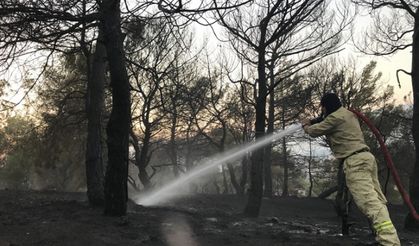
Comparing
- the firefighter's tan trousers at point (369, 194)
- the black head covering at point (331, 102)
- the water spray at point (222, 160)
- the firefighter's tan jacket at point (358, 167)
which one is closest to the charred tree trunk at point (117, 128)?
the water spray at point (222, 160)

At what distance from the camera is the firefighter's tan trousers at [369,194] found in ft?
16.4

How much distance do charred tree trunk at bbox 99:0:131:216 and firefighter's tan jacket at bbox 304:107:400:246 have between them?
132 inches

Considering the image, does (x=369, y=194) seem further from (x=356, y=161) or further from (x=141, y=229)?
(x=141, y=229)

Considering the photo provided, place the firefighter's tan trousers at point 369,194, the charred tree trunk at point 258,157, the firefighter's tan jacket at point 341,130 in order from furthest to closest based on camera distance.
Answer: the charred tree trunk at point 258,157
the firefighter's tan jacket at point 341,130
the firefighter's tan trousers at point 369,194

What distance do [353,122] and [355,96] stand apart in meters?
18.9

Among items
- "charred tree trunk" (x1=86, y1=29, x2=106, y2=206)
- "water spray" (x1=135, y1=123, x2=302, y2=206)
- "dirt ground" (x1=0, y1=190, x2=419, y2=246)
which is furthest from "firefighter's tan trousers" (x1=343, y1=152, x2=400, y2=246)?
"charred tree trunk" (x1=86, y1=29, x2=106, y2=206)

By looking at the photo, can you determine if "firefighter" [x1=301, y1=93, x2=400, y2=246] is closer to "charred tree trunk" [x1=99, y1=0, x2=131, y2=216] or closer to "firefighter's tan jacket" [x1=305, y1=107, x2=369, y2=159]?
"firefighter's tan jacket" [x1=305, y1=107, x2=369, y2=159]

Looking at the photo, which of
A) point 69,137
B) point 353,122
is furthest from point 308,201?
point 353,122

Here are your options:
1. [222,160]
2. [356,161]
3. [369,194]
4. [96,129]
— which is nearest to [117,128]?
[96,129]

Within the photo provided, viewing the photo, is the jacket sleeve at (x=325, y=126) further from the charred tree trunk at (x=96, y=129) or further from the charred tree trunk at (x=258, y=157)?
the charred tree trunk at (x=96, y=129)

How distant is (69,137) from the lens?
60.0ft

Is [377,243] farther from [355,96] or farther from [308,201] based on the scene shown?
[355,96]

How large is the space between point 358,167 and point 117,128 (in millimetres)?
4115

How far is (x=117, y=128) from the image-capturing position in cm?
777
